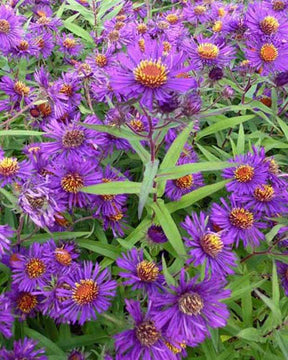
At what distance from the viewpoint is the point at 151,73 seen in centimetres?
115

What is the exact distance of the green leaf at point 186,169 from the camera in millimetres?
1254

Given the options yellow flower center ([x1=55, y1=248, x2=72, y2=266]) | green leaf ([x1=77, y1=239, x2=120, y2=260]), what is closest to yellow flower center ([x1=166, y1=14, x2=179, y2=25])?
green leaf ([x1=77, y1=239, x2=120, y2=260])

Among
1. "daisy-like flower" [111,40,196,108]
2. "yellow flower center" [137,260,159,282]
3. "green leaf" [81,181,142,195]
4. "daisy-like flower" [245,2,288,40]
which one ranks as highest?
"daisy-like flower" [245,2,288,40]

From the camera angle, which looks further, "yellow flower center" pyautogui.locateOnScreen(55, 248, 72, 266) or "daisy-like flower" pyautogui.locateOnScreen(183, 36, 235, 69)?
"daisy-like flower" pyautogui.locateOnScreen(183, 36, 235, 69)

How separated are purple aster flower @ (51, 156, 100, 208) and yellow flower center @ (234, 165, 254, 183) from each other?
55 centimetres

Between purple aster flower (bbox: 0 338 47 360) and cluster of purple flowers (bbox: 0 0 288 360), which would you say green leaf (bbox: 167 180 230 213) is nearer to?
cluster of purple flowers (bbox: 0 0 288 360)

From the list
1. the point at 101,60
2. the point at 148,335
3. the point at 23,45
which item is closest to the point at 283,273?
the point at 148,335

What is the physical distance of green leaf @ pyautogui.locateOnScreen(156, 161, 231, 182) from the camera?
1254 mm

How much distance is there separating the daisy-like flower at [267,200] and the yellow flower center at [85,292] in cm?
64

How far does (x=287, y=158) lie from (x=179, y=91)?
94cm

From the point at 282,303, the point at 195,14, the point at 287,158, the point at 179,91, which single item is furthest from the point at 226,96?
the point at 195,14

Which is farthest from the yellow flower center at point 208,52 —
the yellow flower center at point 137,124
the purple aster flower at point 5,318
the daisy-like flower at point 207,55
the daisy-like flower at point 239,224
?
the purple aster flower at point 5,318

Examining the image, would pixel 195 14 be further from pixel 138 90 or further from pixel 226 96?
pixel 138 90

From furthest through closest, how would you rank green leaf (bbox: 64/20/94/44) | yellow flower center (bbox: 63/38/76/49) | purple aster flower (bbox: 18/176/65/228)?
1. green leaf (bbox: 64/20/94/44)
2. yellow flower center (bbox: 63/38/76/49)
3. purple aster flower (bbox: 18/176/65/228)
